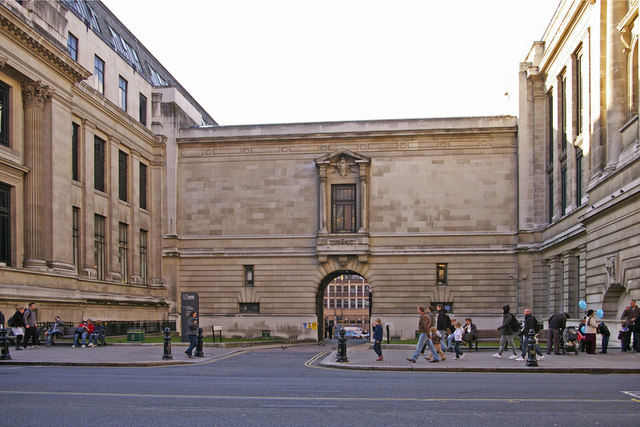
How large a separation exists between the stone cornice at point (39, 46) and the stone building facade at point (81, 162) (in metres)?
0.05

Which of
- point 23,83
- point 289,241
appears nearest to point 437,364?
point 23,83

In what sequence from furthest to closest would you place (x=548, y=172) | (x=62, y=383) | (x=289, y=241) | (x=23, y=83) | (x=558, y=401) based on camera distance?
(x=289, y=241) → (x=548, y=172) → (x=23, y=83) → (x=62, y=383) → (x=558, y=401)

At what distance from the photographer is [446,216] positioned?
46125 mm

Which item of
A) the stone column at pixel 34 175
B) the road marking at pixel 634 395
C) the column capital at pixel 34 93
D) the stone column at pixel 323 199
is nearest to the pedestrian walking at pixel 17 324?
the stone column at pixel 34 175

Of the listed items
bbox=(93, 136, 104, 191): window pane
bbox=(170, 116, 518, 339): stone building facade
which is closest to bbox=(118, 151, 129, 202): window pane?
bbox=(93, 136, 104, 191): window pane

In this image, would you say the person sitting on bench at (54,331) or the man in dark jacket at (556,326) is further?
the person sitting on bench at (54,331)

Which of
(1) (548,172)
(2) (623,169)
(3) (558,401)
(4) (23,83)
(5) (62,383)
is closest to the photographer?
(3) (558,401)

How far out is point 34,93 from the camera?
33875mm

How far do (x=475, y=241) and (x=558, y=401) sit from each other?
33360 millimetres

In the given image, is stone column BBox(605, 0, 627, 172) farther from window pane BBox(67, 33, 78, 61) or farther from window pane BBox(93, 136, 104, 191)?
window pane BBox(93, 136, 104, 191)

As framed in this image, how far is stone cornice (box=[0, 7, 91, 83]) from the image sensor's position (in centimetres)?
3092

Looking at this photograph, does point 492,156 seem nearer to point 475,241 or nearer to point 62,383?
point 475,241

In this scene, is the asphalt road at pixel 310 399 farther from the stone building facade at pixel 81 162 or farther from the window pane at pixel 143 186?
the window pane at pixel 143 186

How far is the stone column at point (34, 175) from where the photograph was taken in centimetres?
3353
